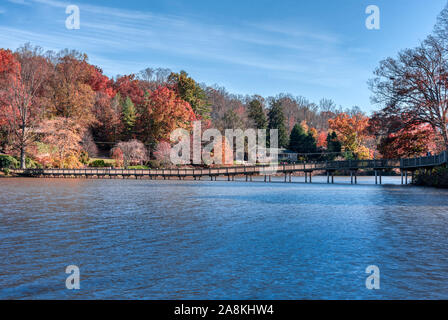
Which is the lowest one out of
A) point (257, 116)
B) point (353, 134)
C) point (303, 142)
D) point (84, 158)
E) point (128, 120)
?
point (84, 158)

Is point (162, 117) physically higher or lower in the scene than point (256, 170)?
higher

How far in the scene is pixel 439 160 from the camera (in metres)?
47.5

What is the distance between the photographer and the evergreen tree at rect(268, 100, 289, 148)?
A: 10988cm

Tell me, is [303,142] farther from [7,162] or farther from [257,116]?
[7,162]

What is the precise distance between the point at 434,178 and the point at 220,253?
43.6 metres

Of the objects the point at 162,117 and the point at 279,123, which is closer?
the point at 162,117

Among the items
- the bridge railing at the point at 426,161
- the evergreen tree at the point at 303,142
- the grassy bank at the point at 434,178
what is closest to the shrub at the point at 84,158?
the bridge railing at the point at 426,161

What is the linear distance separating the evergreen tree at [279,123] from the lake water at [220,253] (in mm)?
86615

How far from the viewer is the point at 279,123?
A: 376 feet

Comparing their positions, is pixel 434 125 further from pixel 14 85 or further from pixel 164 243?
pixel 14 85

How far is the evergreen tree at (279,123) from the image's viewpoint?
4326 inches

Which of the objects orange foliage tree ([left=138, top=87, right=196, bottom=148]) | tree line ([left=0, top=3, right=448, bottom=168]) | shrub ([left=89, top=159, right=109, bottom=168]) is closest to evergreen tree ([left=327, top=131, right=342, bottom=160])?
tree line ([left=0, top=3, right=448, bottom=168])

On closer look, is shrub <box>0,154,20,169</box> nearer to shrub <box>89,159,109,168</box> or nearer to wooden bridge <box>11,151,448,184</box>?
wooden bridge <box>11,151,448,184</box>

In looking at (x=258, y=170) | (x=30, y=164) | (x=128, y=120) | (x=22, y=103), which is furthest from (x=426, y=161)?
(x=22, y=103)
